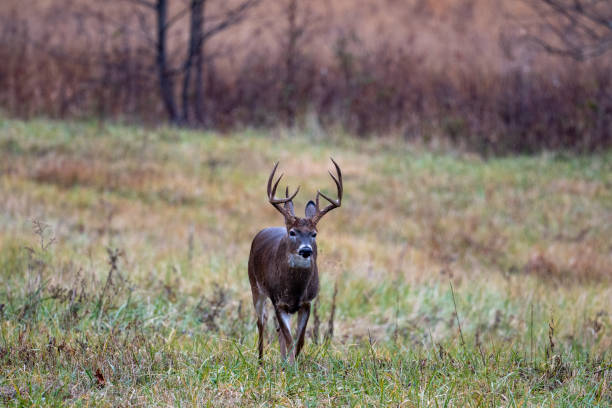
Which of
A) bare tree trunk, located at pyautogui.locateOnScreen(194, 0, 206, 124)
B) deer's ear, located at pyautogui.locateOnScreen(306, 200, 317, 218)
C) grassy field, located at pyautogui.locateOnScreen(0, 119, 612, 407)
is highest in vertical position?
bare tree trunk, located at pyautogui.locateOnScreen(194, 0, 206, 124)

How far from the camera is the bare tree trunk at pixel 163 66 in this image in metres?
16.6

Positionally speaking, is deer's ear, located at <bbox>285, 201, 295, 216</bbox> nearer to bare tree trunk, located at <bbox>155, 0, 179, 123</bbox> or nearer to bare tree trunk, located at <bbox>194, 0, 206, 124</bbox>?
bare tree trunk, located at <bbox>155, 0, 179, 123</bbox>

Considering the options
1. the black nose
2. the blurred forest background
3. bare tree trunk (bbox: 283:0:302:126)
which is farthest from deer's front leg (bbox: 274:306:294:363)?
bare tree trunk (bbox: 283:0:302:126)

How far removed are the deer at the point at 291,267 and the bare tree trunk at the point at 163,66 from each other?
1293 cm

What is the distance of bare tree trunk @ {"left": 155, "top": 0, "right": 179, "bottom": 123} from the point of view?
1662 cm

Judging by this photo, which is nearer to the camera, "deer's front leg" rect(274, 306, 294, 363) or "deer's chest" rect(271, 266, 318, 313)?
"deer's chest" rect(271, 266, 318, 313)

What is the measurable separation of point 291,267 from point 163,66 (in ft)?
44.3

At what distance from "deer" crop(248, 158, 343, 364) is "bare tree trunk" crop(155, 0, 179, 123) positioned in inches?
509

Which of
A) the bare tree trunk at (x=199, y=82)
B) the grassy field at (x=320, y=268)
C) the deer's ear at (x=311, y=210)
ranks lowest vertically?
the grassy field at (x=320, y=268)

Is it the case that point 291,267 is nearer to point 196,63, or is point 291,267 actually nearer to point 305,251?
point 305,251

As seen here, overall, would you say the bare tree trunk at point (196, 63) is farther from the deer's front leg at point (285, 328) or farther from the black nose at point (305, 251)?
the black nose at point (305, 251)

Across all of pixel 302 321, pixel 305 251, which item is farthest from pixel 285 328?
pixel 305 251

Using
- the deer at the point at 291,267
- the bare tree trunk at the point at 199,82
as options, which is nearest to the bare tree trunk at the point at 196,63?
the bare tree trunk at the point at 199,82

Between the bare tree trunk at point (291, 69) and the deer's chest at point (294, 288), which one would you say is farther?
the bare tree trunk at point (291, 69)
